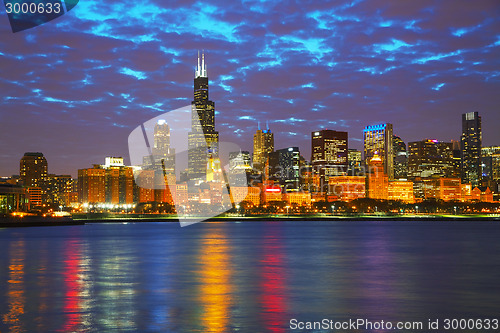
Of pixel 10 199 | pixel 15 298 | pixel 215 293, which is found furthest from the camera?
pixel 10 199

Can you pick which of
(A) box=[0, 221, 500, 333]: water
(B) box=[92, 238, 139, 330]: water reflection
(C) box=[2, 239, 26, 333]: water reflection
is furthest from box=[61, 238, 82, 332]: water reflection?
(C) box=[2, 239, 26, 333]: water reflection

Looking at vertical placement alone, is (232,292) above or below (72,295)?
below

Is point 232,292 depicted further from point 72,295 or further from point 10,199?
point 10,199

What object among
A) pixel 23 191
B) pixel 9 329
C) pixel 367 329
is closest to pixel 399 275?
pixel 367 329

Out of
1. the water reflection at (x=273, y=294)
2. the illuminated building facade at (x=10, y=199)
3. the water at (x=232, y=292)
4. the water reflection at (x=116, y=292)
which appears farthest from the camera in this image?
the illuminated building facade at (x=10, y=199)

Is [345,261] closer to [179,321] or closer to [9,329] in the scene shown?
[179,321]

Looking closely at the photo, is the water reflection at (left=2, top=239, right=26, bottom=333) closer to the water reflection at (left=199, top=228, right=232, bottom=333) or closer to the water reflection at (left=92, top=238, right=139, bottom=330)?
the water reflection at (left=92, top=238, right=139, bottom=330)

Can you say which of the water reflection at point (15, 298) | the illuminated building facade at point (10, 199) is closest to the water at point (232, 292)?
the water reflection at point (15, 298)

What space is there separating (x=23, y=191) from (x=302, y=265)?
5148 inches

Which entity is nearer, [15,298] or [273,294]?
[15,298]

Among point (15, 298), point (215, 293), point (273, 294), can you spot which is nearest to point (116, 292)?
point (15, 298)

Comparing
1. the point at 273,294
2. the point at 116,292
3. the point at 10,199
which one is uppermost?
the point at 10,199

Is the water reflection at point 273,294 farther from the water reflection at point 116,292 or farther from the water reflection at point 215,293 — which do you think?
the water reflection at point 116,292

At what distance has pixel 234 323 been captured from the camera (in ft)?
65.8
